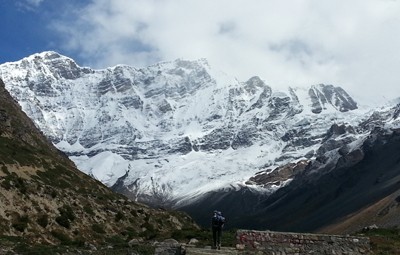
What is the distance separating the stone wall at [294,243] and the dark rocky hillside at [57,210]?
78.6ft

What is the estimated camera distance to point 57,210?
229 ft

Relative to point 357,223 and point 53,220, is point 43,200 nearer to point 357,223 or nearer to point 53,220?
point 53,220

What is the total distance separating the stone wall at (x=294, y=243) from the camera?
103ft

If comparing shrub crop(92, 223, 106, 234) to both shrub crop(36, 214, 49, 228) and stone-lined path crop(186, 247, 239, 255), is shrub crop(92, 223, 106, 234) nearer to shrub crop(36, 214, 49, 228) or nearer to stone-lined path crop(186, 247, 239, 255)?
shrub crop(36, 214, 49, 228)

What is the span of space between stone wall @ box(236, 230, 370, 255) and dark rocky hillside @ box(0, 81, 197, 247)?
2396 cm

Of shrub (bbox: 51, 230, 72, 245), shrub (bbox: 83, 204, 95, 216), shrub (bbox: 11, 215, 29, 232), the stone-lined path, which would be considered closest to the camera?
the stone-lined path

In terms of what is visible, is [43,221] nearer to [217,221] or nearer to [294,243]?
[217,221]

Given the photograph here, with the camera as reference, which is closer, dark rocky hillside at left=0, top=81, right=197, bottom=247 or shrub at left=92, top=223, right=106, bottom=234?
dark rocky hillside at left=0, top=81, right=197, bottom=247

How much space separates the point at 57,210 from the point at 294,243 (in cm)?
4293

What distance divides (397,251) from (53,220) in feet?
132

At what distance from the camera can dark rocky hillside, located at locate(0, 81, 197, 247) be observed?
2431 inches

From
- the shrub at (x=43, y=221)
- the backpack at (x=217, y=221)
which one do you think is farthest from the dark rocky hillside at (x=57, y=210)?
the backpack at (x=217, y=221)

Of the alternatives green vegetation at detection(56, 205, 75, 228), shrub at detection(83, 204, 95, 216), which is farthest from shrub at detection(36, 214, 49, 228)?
shrub at detection(83, 204, 95, 216)

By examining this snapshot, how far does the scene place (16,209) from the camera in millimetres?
64000
